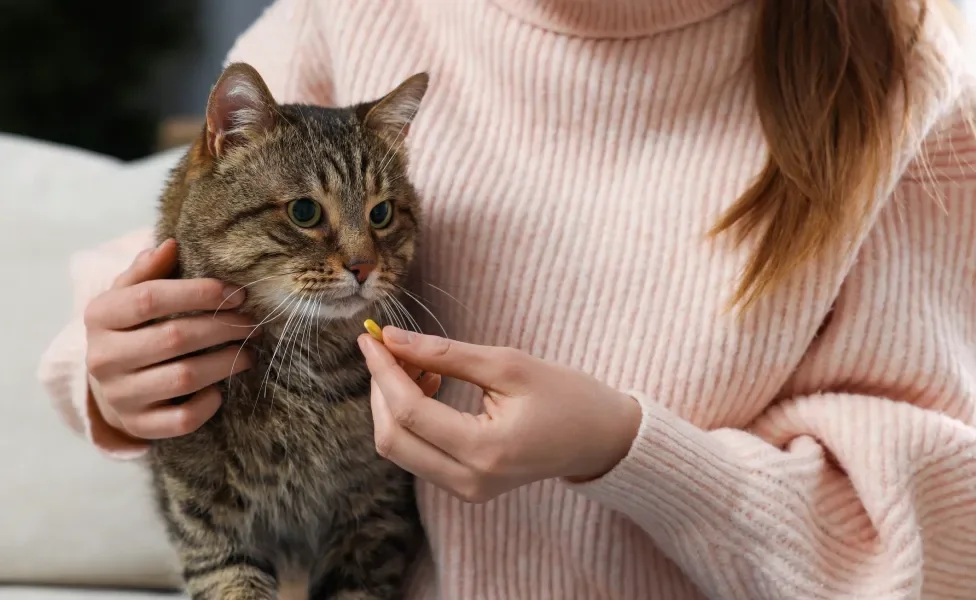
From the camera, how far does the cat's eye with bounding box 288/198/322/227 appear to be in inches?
38.2

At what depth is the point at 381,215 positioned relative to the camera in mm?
1026

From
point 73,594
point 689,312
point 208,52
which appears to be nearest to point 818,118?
point 689,312

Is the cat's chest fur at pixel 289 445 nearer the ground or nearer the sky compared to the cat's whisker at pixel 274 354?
nearer the ground

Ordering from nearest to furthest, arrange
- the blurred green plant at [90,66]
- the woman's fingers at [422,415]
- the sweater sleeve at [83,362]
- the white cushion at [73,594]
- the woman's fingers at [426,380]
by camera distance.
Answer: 1. the woman's fingers at [422,415]
2. the woman's fingers at [426,380]
3. the sweater sleeve at [83,362]
4. the white cushion at [73,594]
5. the blurred green plant at [90,66]

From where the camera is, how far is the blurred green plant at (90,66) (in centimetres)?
256

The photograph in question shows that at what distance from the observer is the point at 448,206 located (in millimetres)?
1089

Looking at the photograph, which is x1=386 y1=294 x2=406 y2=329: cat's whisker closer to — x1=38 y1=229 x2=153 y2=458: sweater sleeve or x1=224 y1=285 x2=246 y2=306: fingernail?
x1=224 y1=285 x2=246 y2=306: fingernail

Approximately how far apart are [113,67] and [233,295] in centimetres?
206

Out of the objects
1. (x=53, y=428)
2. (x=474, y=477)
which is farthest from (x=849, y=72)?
(x=53, y=428)

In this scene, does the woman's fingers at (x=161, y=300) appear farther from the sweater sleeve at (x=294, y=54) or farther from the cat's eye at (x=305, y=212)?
the sweater sleeve at (x=294, y=54)

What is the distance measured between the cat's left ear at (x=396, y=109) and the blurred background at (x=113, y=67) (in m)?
1.56

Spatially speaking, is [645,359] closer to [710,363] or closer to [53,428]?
[710,363]

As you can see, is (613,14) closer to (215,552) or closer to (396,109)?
(396,109)

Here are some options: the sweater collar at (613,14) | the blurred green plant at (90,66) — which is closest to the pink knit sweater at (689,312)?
the sweater collar at (613,14)
